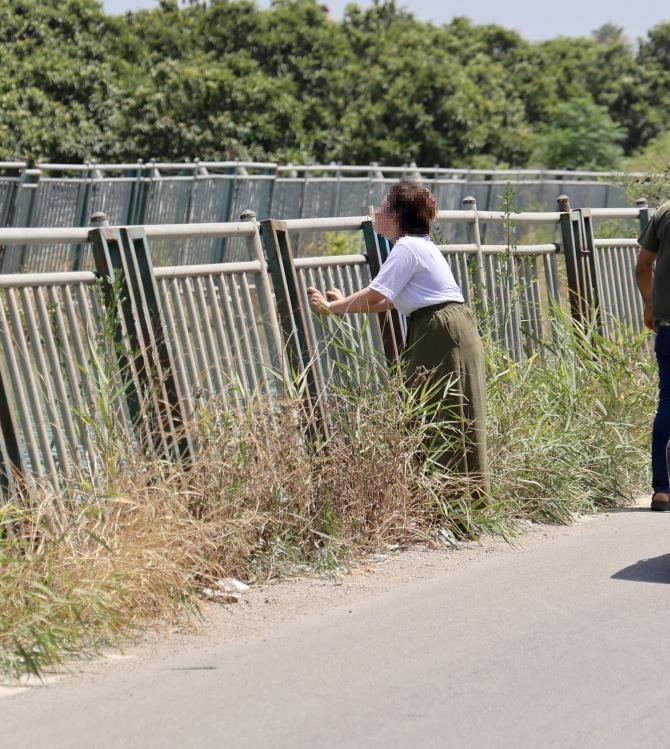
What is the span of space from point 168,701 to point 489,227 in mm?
19763

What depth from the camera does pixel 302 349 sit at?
8.24m

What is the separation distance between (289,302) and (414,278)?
74 cm

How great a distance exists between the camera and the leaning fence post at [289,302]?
8172 millimetres

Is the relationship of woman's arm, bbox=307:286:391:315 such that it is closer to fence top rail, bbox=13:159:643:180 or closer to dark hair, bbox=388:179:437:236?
dark hair, bbox=388:179:437:236

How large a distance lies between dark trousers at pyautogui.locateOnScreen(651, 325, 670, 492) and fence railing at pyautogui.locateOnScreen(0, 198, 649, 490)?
110 centimetres

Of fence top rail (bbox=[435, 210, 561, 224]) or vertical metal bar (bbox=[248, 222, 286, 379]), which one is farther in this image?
fence top rail (bbox=[435, 210, 561, 224])

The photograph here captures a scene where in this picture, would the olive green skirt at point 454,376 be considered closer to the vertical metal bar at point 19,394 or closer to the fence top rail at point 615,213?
the vertical metal bar at point 19,394

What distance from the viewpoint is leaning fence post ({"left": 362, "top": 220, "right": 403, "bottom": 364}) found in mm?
8812

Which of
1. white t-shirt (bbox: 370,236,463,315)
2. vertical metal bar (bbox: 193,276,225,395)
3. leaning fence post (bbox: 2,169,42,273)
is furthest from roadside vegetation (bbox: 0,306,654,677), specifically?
leaning fence post (bbox: 2,169,42,273)

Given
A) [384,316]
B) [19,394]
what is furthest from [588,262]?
[19,394]

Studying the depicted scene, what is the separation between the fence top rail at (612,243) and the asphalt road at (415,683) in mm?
4868

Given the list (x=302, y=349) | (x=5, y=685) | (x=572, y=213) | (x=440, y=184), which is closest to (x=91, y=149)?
(x=440, y=184)

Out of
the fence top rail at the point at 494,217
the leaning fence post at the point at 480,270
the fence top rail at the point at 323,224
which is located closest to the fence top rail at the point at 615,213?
the fence top rail at the point at 494,217

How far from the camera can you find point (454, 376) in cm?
795
